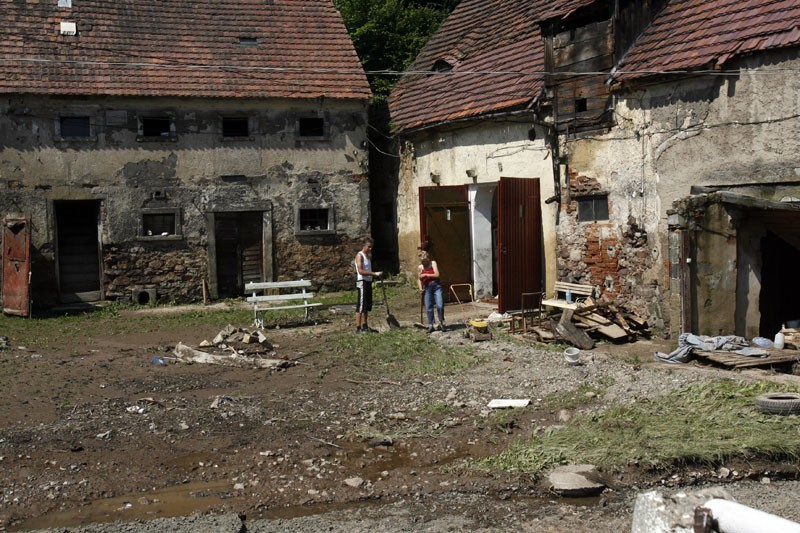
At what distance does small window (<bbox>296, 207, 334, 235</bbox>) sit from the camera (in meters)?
20.0

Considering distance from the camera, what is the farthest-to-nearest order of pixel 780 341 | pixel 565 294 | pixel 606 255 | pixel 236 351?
1. pixel 565 294
2. pixel 606 255
3. pixel 236 351
4. pixel 780 341

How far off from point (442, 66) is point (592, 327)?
1025 centimetres

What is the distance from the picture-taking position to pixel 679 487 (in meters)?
6.66

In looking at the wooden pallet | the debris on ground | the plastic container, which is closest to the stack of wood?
the wooden pallet

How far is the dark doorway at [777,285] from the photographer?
12.3 meters

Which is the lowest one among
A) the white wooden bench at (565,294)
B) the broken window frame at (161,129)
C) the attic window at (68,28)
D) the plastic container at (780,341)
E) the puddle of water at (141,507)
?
the puddle of water at (141,507)

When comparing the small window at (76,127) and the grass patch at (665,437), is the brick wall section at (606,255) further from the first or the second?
the small window at (76,127)

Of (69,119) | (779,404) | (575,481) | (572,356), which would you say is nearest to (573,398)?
(572,356)

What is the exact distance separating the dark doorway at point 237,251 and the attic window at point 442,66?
19.9 feet

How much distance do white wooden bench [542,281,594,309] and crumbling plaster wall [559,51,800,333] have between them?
0.73 m

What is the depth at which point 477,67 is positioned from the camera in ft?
62.2

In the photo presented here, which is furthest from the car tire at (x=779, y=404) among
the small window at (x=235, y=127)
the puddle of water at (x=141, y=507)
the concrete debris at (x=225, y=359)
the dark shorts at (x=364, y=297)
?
the small window at (x=235, y=127)

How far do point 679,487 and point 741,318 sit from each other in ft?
20.5

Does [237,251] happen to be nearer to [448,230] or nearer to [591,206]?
[448,230]
